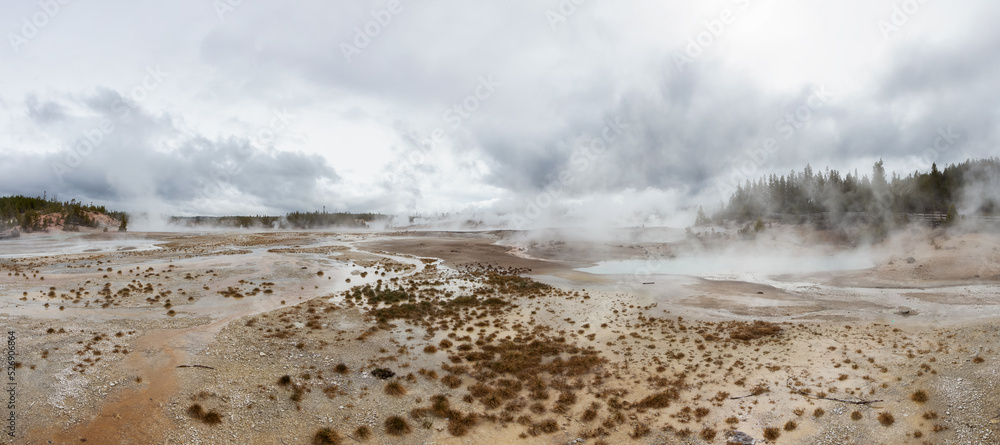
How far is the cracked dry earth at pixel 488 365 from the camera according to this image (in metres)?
12.8

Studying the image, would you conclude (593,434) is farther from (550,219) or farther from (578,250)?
(550,219)

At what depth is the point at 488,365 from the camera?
1981cm

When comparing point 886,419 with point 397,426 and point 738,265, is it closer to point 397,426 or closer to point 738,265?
point 397,426

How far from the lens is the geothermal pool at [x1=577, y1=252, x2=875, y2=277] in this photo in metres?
50.4

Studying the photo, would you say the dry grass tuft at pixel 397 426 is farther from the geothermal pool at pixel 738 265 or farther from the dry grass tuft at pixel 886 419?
the geothermal pool at pixel 738 265

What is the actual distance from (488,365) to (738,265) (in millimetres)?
50790

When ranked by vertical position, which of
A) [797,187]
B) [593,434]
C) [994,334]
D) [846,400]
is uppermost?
[797,187]

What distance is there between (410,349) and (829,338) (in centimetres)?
2411

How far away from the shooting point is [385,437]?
13.2 metres

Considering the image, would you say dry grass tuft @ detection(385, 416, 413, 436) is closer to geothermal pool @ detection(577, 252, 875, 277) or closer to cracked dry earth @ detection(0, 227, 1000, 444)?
cracked dry earth @ detection(0, 227, 1000, 444)

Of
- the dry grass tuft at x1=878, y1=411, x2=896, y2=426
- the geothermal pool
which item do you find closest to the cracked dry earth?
the dry grass tuft at x1=878, y1=411, x2=896, y2=426

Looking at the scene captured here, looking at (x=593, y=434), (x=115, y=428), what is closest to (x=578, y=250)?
(x=593, y=434)

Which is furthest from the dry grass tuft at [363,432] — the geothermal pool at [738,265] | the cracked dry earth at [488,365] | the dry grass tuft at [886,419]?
the geothermal pool at [738,265]

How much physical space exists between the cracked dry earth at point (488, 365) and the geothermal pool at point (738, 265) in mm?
15185
